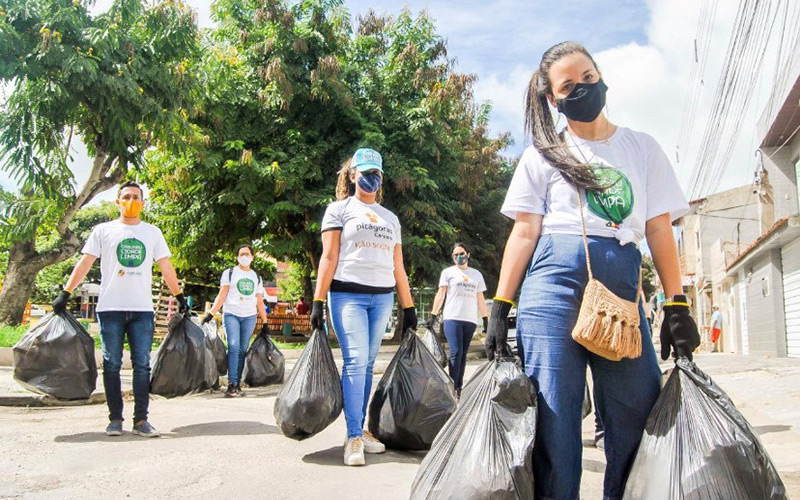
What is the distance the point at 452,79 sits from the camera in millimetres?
17016

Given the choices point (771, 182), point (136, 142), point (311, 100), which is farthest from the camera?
point (771, 182)

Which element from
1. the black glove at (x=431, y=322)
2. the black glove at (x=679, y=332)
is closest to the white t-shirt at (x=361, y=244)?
the black glove at (x=679, y=332)

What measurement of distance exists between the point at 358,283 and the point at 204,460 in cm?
139

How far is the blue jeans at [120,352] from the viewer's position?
4762 millimetres

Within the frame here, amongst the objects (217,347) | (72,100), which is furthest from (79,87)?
(217,347)

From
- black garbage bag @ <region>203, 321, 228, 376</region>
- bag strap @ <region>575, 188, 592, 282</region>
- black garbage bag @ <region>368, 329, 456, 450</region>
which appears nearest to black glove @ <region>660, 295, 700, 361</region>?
bag strap @ <region>575, 188, 592, 282</region>

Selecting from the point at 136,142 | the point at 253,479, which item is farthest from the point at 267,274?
the point at 253,479

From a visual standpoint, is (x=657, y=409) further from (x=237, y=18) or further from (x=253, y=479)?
(x=237, y=18)

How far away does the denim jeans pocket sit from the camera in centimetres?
226

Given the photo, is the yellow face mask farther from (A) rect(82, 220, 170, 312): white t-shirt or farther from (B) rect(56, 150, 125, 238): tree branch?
(B) rect(56, 150, 125, 238): tree branch

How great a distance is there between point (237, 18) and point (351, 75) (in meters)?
3.23

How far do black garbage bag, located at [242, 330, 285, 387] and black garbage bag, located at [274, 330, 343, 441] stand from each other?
4096 mm

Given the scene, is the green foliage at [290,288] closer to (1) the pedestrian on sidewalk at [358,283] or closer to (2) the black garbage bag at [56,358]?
(2) the black garbage bag at [56,358]

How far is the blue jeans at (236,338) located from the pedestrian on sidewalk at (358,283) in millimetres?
3394
